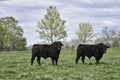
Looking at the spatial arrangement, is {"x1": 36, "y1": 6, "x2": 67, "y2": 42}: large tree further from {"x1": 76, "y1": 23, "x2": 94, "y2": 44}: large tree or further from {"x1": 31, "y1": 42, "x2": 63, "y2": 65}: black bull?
{"x1": 31, "y1": 42, "x2": 63, "y2": 65}: black bull

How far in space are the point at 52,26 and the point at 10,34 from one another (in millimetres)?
14610

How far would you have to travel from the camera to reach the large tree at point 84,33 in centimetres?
8975

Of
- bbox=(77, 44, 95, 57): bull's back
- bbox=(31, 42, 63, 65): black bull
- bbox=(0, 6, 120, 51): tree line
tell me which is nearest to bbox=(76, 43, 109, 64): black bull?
bbox=(77, 44, 95, 57): bull's back

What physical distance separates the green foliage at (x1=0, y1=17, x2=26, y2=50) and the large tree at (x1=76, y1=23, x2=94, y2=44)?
16.8 metres

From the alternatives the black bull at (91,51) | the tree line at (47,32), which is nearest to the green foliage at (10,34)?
the tree line at (47,32)

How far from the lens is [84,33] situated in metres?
90.8

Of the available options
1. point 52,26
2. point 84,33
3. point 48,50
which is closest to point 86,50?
point 48,50

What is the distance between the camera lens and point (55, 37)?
71.2m

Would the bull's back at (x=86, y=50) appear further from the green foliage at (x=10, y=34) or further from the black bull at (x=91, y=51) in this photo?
the green foliage at (x=10, y=34)

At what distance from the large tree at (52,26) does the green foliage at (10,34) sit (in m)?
10.5

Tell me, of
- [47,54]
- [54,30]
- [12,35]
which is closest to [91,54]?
[47,54]

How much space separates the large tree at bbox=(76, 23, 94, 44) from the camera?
89750 millimetres

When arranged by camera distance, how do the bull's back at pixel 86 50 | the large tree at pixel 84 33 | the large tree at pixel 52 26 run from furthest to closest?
the large tree at pixel 84 33, the large tree at pixel 52 26, the bull's back at pixel 86 50

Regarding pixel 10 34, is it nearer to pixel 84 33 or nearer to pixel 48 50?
pixel 84 33
